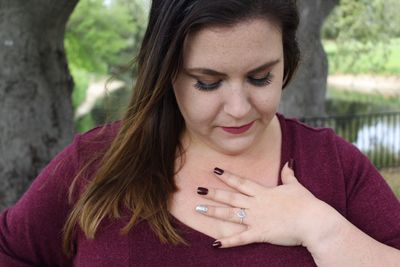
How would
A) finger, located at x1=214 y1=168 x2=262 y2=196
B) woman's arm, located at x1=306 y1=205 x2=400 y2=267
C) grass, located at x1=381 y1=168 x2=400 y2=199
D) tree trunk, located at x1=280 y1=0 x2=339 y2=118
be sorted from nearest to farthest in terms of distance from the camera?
woman's arm, located at x1=306 y1=205 x2=400 y2=267 < finger, located at x1=214 y1=168 x2=262 y2=196 < tree trunk, located at x1=280 y1=0 x2=339 y2=118 < grass, located at x1=381 y1=168 x2=400 y2=199

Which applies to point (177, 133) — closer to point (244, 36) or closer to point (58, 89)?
point (244, 36)

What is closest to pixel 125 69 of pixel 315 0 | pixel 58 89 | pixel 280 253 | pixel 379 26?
pixel 280 253

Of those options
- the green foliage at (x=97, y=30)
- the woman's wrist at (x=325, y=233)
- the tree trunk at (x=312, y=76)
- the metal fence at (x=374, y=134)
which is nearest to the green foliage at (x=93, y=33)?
the green foliage at (x=97, y=30)

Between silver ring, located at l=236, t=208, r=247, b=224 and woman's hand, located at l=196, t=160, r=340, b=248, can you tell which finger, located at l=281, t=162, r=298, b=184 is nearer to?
woman's hand, located at l=196, t=160, r=340, b=248

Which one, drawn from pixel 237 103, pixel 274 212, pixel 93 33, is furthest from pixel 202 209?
pixel 93 33

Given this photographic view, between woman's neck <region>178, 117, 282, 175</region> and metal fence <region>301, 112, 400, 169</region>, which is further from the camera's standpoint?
metal fence <region>301, 112, 400, 169</region>

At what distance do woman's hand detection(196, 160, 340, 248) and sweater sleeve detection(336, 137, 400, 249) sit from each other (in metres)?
0.13

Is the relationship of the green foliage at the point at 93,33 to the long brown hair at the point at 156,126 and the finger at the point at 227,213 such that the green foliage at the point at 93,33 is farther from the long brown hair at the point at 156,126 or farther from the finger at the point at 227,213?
the finger at the point at 227,213

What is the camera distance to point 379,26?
40.4 feet

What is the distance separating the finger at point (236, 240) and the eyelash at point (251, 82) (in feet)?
1.36

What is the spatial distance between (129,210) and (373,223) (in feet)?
2.36

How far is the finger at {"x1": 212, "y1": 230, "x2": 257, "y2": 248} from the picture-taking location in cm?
143

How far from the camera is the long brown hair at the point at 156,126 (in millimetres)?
1345

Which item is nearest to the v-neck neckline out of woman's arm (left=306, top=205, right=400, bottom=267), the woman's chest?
the woman's chest
